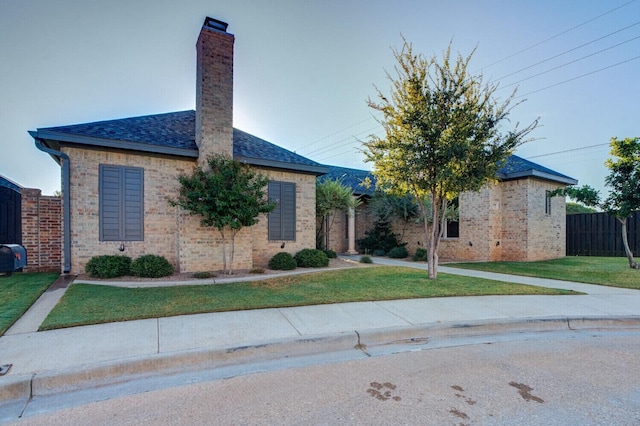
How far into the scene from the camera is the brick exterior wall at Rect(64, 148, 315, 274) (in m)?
8.94

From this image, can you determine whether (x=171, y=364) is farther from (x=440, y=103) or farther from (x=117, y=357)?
(x=440, y=103)

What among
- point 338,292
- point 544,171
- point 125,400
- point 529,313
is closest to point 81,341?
point 125,400

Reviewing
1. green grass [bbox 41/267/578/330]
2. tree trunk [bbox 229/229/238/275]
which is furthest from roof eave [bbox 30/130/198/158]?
green grass [bbox 41/267/578/330]

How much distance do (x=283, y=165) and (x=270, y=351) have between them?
8.25 metres

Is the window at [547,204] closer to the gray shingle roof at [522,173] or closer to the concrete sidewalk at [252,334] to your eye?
the gray shingle roof at [522,173]

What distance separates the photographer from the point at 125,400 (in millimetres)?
3018

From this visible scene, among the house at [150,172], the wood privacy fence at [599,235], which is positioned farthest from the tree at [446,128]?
the wood privacy fence at [599,235]

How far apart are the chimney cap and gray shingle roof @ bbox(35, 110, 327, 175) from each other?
3170mm

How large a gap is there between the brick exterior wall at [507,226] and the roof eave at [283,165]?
6735 millimetres

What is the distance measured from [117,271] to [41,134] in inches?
151

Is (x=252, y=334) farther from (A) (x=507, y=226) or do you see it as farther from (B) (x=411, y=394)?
(A) (x=507, y=226)

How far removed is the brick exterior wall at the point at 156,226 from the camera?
29.3 feet

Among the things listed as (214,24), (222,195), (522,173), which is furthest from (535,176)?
(214,24)

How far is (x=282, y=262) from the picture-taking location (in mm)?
10875
